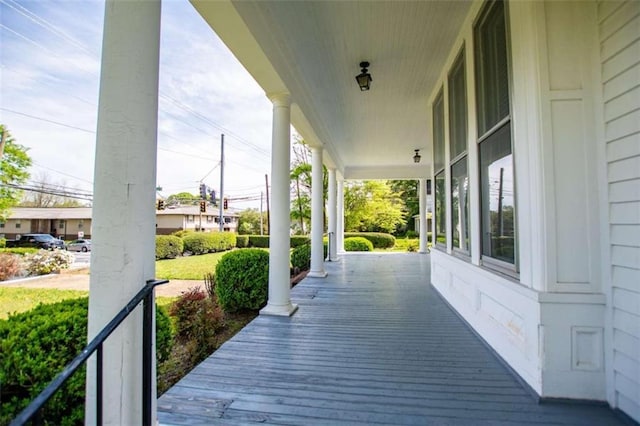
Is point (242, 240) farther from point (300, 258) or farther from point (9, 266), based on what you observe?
point (300, 258)

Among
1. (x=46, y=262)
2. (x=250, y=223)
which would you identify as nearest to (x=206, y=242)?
(x=46, y=262)

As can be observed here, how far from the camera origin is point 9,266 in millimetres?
8547

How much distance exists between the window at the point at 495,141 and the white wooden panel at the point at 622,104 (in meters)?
0.60

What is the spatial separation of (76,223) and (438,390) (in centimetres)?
3326

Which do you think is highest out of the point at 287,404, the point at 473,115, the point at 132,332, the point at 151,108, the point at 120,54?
the point at 473,115

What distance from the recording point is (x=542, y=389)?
1897mm

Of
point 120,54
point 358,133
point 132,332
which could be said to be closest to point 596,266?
point 132,332

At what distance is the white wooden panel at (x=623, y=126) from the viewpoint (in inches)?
63.8

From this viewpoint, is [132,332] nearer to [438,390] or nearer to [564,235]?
[438,390]

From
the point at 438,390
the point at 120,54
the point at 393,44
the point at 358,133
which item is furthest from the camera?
the point at 358,133

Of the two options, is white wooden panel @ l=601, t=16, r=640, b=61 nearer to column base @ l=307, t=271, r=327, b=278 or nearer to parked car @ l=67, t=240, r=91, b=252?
column base @ l=307, t=271, r=327, b=278

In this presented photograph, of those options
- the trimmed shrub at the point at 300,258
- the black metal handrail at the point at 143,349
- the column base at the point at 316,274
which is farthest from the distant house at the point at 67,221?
the black metal handrail at the point at 143,349

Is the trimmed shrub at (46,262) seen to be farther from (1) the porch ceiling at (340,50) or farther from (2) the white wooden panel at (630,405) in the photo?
(2) the white wooden panel at (630,405)

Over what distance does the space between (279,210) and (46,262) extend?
1044cm
